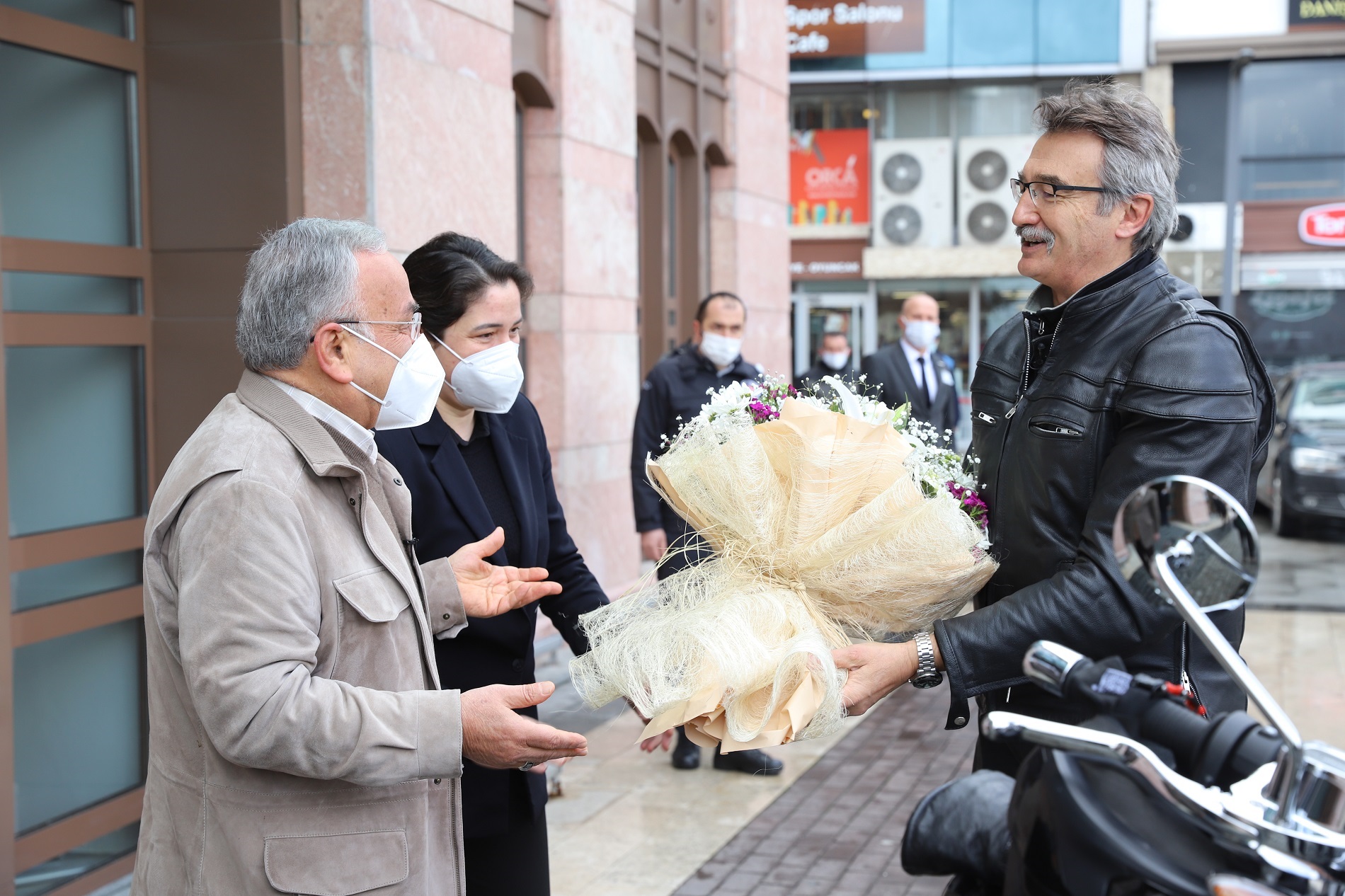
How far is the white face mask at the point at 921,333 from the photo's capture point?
897 centimetres

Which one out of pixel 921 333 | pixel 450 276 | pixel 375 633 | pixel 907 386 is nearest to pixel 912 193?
pixel 921 333

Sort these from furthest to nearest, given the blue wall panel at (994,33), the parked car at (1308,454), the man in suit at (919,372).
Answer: the blue wall panel at (994,33), the parked car at (1308,454), the man in suit at (919,372)

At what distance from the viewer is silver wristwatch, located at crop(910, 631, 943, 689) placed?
8.19 feet

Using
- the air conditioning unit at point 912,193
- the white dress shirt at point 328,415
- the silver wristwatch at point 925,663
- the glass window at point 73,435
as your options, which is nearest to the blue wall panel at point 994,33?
the air conditioning unit at point 912,193

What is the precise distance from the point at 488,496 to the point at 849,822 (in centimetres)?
285

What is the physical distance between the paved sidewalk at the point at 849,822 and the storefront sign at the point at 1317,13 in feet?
83.5

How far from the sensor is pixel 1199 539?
1.36 m

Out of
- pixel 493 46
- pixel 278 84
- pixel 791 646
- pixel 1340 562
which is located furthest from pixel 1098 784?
Result: pixel 1340 562

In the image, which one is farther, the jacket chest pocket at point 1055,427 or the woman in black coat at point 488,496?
the woman in black coat at point 488,496

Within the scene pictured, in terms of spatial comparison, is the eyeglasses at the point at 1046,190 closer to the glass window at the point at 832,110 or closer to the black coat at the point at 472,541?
the black coat at the point at 472,541

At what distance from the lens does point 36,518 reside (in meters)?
4.29

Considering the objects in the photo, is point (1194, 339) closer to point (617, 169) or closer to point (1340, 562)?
point (617, 169)

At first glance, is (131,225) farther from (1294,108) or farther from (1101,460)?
(1294,108)

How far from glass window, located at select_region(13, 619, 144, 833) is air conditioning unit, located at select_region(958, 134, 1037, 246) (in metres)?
25.8
